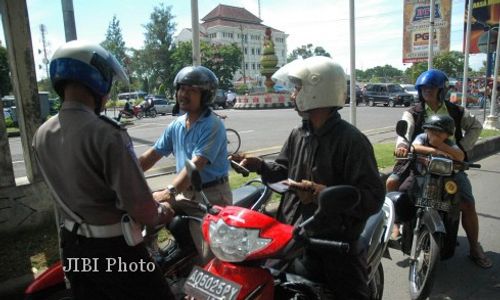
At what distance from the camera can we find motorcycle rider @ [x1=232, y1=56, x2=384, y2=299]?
2.06 m

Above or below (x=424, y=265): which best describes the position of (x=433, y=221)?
above

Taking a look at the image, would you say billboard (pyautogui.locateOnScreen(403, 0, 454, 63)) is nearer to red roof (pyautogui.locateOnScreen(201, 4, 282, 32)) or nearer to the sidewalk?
the sidewalk

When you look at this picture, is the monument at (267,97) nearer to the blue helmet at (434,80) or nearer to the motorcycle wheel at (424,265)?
the blue helmet at (434,80)

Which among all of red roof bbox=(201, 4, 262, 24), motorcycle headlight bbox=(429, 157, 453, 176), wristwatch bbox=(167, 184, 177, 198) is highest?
red roof bbox=(201, 4, 262, 24)

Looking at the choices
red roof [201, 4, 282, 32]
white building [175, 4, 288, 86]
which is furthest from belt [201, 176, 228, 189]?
red roof [201, 4, 282, 32]

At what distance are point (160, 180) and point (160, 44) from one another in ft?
199

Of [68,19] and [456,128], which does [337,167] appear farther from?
[68,19]

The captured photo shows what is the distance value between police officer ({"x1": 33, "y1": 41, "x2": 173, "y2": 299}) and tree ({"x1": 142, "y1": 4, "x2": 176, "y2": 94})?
206 ft

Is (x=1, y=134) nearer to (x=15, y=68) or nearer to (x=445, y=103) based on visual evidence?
(x=15, y=68)

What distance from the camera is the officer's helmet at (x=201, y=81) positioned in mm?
2887

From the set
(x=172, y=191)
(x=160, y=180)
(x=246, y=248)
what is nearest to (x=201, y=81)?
(x=172, y=191)

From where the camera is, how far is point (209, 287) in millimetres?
1829

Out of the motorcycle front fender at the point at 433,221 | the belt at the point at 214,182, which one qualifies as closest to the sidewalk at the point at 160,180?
the belt at the point at 214,182

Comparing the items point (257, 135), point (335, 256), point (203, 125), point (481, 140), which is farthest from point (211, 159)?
point (257, 135)
